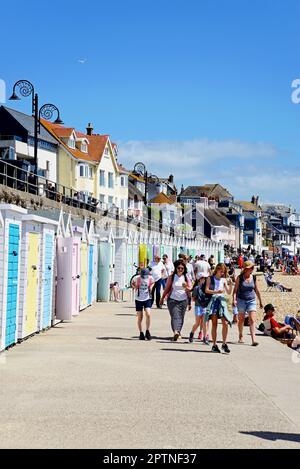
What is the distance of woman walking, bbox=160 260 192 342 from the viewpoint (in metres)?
14.7

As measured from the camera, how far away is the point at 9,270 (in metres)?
12.5

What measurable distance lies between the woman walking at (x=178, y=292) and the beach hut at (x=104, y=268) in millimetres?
11284

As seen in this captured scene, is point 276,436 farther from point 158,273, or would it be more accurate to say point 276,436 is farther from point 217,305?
point 158,273

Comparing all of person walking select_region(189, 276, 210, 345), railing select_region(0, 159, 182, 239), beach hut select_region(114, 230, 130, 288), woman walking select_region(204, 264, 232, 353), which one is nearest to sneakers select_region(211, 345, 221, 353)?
woman walking select_region(204, 264, 232, 353)

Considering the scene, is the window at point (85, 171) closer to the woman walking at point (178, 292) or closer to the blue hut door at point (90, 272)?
the blue hut door at point (90, 272)

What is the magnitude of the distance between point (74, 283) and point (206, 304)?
520 cm

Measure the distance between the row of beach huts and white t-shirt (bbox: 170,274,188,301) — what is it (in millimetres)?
2471

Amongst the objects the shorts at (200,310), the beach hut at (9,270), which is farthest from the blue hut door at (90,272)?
the beach hut at (9,270)

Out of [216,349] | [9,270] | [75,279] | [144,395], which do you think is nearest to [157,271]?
[75,279]

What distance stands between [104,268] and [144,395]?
17.1m

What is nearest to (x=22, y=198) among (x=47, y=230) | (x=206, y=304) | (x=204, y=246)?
(x=47, y=230)

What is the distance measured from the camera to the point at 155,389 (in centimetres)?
952

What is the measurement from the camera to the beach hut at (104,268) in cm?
2602
